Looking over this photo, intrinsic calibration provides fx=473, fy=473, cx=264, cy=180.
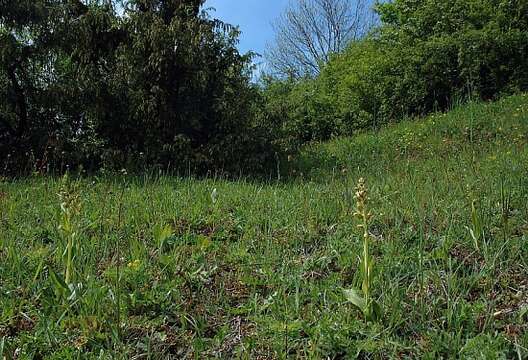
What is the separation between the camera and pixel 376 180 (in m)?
4.61

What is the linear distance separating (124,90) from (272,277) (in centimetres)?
539

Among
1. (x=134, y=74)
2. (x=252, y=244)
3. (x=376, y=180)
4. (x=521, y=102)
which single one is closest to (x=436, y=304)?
(x=252, y=244)

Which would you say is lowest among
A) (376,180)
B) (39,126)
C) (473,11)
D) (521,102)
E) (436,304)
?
(436,304)

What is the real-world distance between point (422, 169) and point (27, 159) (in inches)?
213

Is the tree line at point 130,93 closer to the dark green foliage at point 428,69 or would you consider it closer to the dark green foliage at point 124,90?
the dark green foliage at point 124,90

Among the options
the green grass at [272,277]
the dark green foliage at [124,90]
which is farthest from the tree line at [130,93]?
the green grass at [272,277]

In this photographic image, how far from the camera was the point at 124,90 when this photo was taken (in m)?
6.94

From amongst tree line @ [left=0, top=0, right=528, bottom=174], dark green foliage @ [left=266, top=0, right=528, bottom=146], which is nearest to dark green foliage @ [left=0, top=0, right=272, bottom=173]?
tree line @ [left=0, top=0, right=528, bottom=174]

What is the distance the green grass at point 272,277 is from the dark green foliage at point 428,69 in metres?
7.01

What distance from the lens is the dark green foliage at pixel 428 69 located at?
36.1 feet

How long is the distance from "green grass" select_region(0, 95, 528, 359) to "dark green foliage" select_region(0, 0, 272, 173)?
2991mm

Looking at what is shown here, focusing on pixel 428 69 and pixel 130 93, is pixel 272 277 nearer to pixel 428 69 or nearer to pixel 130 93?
pixel 130 93

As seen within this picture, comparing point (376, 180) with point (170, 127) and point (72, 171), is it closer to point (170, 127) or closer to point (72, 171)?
point (170, 127)

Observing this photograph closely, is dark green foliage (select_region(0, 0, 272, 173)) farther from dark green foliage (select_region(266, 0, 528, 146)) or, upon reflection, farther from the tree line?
dark green foliage (select_region(266, 0, 528, 146))
